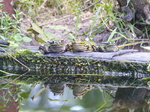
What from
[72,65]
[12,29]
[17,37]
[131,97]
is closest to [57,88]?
[131,97]

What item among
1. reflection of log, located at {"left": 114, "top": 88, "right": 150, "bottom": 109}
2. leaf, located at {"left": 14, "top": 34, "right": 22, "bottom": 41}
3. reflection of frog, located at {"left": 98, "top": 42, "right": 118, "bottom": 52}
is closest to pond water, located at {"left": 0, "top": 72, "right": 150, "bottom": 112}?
reflection of log, located at {"left": 114, "top": 88, "right": 150, "bottom": 109}

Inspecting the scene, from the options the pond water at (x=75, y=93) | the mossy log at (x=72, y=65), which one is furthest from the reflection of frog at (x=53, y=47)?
the pond water at (x=75, y=93)

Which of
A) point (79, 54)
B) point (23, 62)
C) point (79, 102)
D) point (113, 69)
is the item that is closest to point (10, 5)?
point (23, 62)

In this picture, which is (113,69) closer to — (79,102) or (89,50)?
(89,50)

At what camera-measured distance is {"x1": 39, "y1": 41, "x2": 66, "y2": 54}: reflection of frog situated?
2.25m

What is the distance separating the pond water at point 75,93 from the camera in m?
1.26

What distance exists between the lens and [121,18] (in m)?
3.64

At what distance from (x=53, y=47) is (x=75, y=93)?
0.76m

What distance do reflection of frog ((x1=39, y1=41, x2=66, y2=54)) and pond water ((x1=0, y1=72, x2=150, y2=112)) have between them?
0.69 ft

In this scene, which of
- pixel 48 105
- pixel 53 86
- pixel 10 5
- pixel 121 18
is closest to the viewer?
pixel 48 105

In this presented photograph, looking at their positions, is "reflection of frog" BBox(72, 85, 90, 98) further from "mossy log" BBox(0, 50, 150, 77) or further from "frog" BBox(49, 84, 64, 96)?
"mossy log" BBox(0, 50, 150, 77)

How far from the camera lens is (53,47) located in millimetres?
2266

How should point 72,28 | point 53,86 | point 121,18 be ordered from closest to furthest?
point 53,86 → point 121,18 → point 72,28

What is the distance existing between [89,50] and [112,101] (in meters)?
0.91
